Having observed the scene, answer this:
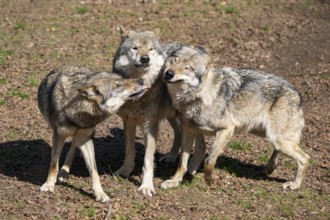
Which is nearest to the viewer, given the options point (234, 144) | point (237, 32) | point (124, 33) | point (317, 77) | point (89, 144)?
point (89, 144)

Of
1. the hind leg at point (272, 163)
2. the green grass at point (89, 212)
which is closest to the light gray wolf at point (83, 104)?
the green grass at point (89, 212)

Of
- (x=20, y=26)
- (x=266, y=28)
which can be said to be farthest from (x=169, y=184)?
(x=20, y=26)

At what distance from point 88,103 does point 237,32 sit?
7.68 m

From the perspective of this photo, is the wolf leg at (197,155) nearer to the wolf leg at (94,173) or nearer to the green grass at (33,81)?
the wolf leg at (94,173)

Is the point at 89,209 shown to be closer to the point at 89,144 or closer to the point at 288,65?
the point at 89,144

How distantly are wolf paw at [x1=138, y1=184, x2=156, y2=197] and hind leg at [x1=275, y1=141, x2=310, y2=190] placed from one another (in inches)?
76.7

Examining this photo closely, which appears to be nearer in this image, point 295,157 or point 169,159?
point 295,157

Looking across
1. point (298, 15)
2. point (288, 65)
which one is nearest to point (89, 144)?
point (288, 65)

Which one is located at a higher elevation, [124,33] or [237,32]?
[124,33]

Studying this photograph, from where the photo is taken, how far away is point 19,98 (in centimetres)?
1170

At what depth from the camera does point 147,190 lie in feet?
28.2

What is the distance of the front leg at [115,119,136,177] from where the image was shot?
9195mm

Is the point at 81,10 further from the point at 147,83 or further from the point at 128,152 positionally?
the point at 147,83

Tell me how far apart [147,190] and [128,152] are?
893 millimetres
